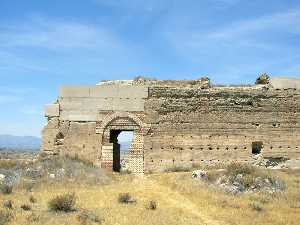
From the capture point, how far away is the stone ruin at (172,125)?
21.0 m

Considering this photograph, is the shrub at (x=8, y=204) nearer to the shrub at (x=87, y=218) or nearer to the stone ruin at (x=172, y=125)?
the shrub at (x=87, y=218)

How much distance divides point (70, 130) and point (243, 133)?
8.13 meters

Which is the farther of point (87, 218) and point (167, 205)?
point (167, 205)

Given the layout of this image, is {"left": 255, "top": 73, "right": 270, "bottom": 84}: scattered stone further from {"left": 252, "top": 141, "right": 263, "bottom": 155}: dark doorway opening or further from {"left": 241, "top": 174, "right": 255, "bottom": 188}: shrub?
Result: {"left": 241, "top": 174, "right": 255, "bottom": 188}: shrub

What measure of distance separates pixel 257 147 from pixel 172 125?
427 cm

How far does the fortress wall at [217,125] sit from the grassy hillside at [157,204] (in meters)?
2.46

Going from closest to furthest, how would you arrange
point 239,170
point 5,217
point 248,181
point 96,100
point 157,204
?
point 5,217 < point 157,204 < point 248,181 < point 239,170 < point 96,100

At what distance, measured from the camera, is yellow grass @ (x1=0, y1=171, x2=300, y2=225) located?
11.6 m

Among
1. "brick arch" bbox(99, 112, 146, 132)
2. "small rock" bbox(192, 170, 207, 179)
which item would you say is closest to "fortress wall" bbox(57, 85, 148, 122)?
"brick arch" bbox(99, 112, 146, 132)

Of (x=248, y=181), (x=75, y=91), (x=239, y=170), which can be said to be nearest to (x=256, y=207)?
(x=248, y=181)

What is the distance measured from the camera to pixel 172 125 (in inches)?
834

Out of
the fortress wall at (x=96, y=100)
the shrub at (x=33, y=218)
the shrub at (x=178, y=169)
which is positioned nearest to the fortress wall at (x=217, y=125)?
the shrub at (x=178, y=169)

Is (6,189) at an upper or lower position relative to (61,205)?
upper

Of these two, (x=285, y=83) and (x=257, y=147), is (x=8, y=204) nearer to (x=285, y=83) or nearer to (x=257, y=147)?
(x=257, y=147)
